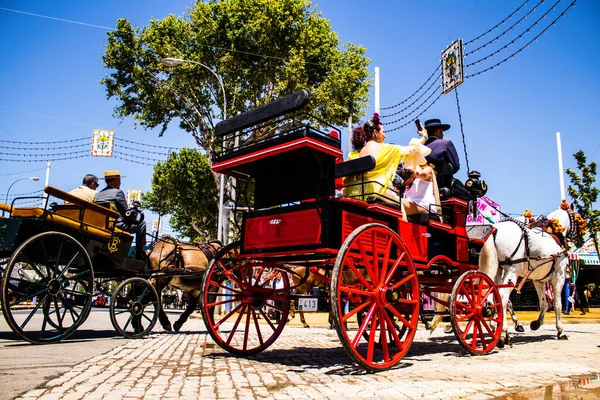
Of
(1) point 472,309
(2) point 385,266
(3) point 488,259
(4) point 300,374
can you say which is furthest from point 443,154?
(4) point 300,374

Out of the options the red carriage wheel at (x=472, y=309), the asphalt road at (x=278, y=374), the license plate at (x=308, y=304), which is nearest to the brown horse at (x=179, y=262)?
the asphalt road at (x=278, y=374)

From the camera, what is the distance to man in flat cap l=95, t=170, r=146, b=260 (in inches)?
354

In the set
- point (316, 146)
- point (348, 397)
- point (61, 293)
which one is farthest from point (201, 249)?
point (348, 397)

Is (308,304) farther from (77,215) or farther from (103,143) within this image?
(103,143)

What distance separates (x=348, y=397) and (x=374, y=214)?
7.83 feet

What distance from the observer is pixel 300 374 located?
4.97 meters

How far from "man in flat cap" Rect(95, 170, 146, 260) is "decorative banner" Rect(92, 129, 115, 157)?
21.4m

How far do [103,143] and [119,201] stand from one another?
73.1 ft

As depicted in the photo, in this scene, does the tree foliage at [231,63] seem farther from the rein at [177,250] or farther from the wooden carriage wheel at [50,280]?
the wooden carriage wheel at [50,280]

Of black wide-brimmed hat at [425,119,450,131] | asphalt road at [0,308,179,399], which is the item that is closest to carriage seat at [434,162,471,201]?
black wide-brimmed hat at [425,119,450,131]

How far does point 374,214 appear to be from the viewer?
18.8 ft

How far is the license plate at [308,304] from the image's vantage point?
5.65 m

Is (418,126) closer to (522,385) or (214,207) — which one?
(522,385)

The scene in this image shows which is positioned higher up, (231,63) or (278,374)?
(231,63)
